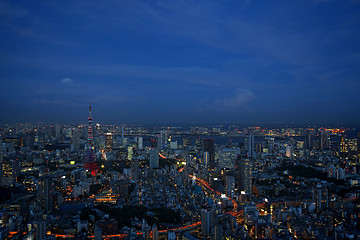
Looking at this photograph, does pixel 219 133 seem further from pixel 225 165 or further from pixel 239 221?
pixel 239 221

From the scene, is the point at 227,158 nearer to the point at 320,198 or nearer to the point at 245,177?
the point at 245,177

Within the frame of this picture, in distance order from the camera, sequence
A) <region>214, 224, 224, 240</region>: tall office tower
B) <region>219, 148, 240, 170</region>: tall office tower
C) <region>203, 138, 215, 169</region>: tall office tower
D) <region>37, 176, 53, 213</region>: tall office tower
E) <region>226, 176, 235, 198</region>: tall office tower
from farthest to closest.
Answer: <region>203, 138, 215, 169</region>: tall office tower, <region>219, 148, 240, 170</region>: tall office tower, <region>226, 176, 235, 198</region>: tall office tower, <region>37, 176, 53, 213</region>: tall office tower, <region>214, 224, 224, 240</region>: tall office tower

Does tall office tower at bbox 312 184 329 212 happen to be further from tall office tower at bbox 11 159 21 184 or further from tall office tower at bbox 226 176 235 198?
tall office tower at bbox 11 159 21 184

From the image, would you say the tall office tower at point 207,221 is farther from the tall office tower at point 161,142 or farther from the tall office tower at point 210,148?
the tall office tower at point 161,142

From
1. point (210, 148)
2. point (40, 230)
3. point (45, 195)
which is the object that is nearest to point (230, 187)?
point (45, 195)

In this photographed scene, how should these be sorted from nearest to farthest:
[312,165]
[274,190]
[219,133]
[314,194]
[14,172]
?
[314,194]
[274,190]
[14,172]
[312,165]
[219,133]

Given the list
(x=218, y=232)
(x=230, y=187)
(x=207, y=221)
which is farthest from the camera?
(x=230, y=187)

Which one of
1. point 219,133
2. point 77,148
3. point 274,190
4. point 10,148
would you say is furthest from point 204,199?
point 219,133

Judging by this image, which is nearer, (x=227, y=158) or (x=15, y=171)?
(x=15, y=171)

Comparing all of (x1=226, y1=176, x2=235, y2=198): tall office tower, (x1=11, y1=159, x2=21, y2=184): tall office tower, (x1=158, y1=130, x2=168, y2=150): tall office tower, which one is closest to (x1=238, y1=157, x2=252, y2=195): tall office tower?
(x1=226, y1=176, x2=235, y2=198): tall office tower
